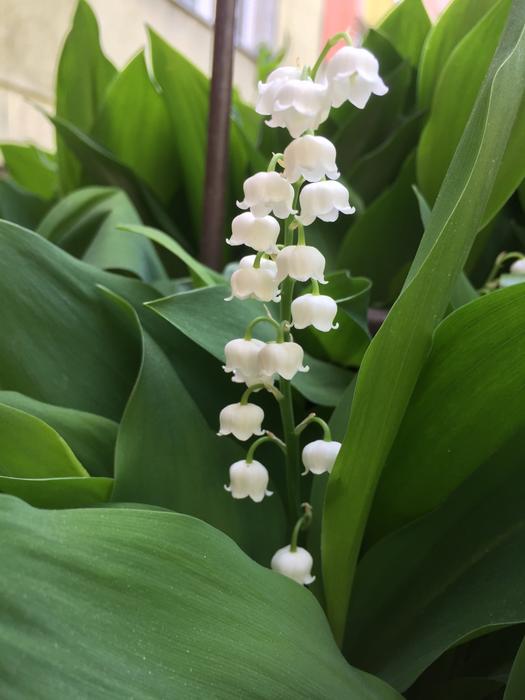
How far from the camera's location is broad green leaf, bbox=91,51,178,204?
60 cm

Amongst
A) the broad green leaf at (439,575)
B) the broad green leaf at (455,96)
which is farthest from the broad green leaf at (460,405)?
the broad green leaf at (455,96)

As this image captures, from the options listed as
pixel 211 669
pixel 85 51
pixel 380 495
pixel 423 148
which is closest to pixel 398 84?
pixel 423 148

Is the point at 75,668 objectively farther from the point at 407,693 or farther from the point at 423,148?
the point at 423,148

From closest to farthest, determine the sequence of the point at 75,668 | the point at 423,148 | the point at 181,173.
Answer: the point at 75,668 → the point at 423,148 → the point at 181,173

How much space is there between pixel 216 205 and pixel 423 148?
141 mm

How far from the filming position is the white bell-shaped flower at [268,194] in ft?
0.80

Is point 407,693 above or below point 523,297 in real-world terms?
below

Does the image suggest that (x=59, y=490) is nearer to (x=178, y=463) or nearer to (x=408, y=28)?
(x=178, y=463)

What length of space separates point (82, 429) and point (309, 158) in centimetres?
16

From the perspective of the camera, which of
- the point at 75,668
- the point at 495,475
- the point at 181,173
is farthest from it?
the point at 181,173

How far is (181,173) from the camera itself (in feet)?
2.11

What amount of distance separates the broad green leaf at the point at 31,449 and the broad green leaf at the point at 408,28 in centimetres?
49

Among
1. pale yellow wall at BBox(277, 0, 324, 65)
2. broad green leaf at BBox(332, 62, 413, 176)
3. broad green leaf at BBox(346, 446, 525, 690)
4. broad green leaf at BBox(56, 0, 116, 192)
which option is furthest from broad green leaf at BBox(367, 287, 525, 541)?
pale yellow wall at BBox(277, 0, 324, 65)

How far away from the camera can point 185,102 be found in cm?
59
